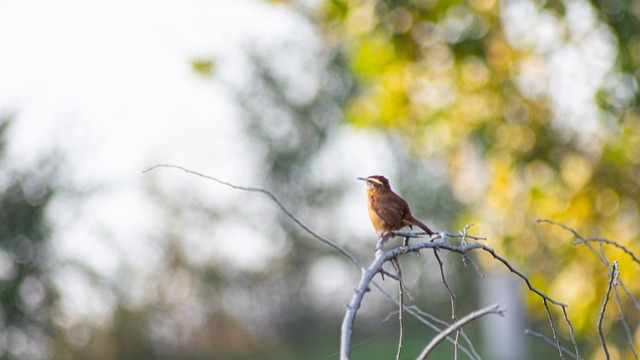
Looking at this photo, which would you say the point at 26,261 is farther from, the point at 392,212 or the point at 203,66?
the point at 392,212

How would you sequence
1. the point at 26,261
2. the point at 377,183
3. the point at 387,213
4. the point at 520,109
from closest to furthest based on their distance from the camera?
1. the point at 387,213
2. the point at 377,183
3. the point at 520,109
4. the point at 26,261

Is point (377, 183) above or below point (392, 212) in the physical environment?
above

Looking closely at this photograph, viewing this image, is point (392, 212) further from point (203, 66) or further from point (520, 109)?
point (203, 66)

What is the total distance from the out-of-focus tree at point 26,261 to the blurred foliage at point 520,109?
5.93 meters

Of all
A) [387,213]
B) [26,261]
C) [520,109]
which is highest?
[26,261]

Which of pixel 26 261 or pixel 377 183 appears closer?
pixel 377 183

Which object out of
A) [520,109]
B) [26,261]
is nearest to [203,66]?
[520,109]

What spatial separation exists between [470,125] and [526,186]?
409mm

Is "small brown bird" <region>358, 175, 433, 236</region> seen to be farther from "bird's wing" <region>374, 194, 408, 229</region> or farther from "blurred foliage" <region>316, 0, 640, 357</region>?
"blurred foliage" <region>316, 0, 640, 357</region>

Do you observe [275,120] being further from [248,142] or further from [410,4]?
[410,4]

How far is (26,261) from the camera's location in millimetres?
10398

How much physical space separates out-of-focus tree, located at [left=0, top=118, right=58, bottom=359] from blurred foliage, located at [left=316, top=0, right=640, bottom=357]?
19.5 feet

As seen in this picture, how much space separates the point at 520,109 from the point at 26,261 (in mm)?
6555

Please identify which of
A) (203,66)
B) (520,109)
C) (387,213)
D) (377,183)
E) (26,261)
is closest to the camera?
(387,213)
